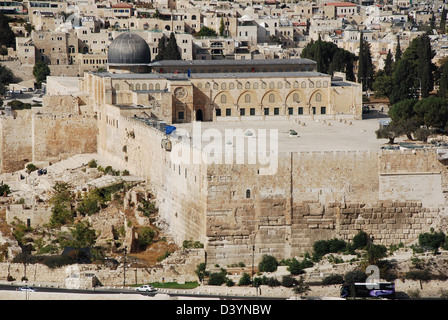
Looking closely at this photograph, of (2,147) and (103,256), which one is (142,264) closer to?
(103,256)

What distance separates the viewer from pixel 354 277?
42.8 metres

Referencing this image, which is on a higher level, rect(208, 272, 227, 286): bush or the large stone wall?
the large stone wall


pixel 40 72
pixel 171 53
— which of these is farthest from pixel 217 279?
pixel 40 72

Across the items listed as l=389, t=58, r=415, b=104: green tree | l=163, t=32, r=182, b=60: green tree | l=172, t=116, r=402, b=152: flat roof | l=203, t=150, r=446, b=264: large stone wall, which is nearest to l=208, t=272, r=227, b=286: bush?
l=203, t=150, r=446, b=264: large stone wall

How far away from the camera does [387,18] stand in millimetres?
134875

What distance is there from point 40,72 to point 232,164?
51081 mm

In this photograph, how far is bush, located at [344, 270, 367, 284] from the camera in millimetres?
42750

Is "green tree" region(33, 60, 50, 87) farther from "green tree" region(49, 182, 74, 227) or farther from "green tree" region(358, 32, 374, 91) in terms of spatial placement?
"green tree" region(49, 182, 74, 227)

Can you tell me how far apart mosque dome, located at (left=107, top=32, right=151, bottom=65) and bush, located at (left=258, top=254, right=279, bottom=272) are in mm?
27246

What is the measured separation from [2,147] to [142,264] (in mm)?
22211

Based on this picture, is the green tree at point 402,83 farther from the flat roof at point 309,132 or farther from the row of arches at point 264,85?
the row of arches at point 264,85

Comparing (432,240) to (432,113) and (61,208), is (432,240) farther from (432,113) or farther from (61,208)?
(61,208)
